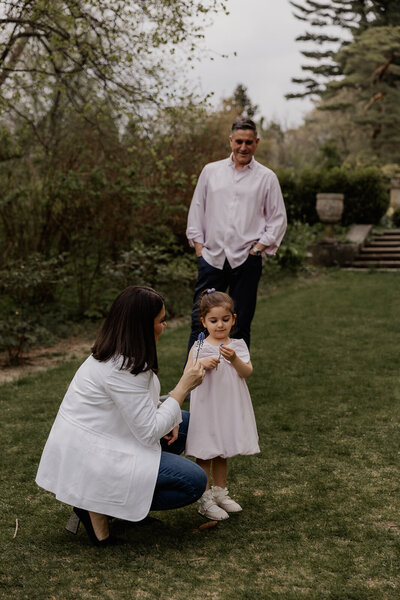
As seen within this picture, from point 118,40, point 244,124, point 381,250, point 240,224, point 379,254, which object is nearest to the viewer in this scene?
point 244,124

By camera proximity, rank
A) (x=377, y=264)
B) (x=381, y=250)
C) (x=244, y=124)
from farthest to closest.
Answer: (x=381, y=250) → (x=377, y=264) → (x=244, y=124)

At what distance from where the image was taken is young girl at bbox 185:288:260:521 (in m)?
3.14

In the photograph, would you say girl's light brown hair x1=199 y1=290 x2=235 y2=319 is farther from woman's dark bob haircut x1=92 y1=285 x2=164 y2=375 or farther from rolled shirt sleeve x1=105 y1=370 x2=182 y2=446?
rolled shirt sleeve x1=105 y1=370 x2=182 y2=446

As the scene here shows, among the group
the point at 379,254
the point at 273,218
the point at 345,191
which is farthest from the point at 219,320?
the point at 345,191

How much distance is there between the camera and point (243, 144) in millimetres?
4438

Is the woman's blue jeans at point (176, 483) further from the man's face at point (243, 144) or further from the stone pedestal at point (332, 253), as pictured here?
the stone pedestal at point (332, 253)

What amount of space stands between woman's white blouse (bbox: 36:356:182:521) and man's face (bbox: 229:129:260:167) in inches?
81.5

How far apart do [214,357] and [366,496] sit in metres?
1.03

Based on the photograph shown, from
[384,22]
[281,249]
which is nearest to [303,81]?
[384,22]

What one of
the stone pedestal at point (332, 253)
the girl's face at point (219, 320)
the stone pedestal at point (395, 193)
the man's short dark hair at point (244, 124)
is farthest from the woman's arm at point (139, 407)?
the stone pedestal at point (395, 193)

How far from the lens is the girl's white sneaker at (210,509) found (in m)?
3.18

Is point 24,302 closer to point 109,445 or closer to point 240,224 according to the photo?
point 240,224

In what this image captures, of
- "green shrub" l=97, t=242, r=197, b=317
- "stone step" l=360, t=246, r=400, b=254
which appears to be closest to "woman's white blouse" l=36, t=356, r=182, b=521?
"green shrub" l=97, t=242, r=197, b=317

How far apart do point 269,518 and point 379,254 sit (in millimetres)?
11050
